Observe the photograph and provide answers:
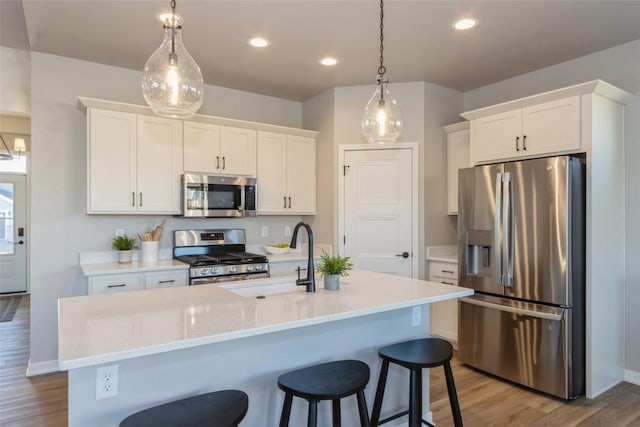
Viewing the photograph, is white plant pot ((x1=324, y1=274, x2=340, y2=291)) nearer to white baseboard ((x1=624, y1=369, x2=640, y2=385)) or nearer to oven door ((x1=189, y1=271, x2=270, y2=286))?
oven door ((x1=189, y1=271, x2=270, y2=286))

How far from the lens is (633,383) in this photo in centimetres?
328

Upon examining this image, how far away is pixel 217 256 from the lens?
13.6 ft

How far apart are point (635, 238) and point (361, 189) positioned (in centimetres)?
241

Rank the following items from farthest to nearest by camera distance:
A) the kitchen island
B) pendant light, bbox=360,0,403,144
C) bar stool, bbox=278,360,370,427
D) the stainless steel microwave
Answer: the stainless steel microwave → pendant light, bbox=360,0,403,144 → bar stool, bbox=278,360,370,427 → the kitchen island

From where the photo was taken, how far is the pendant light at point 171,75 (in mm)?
1971

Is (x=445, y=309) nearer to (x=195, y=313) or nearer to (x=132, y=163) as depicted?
(x=195, y=313)

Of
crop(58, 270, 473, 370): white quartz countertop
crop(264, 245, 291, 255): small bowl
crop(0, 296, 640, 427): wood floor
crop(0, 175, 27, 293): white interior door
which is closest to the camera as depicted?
crop(58, 270, 473, 370): white quartz countertop

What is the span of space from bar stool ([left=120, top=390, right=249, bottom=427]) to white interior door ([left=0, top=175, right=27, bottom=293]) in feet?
22.5

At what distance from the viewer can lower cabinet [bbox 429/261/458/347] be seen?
409 centimetres

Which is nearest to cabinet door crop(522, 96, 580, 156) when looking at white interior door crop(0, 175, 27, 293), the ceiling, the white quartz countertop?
the ceiling

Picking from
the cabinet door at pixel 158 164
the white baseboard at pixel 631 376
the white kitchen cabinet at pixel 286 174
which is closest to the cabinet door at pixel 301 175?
the white kitchen cabinet at pixel 286 174

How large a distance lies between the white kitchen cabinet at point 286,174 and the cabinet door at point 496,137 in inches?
70.8

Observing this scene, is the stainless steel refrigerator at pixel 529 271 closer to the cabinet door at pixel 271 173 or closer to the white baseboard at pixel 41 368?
the cabinet door at pixel 271 173

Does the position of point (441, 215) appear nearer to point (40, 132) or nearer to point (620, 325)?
point (620, 325)
